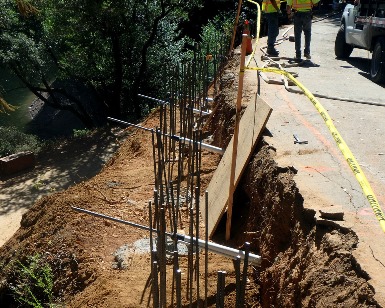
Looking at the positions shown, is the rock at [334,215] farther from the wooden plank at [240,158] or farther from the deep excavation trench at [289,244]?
the wooden plank at [240,158]

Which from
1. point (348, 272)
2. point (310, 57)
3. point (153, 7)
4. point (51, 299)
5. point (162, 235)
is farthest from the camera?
point (153, 7)

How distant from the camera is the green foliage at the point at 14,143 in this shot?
15484 mm

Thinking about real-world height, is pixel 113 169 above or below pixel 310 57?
below

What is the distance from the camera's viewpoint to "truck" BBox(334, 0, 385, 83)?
9531 mm

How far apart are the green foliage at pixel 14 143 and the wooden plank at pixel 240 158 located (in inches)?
404

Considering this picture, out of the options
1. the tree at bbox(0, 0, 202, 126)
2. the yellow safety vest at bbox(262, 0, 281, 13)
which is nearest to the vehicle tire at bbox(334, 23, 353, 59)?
the yellow safety vest at bbox(262, 0, 281, 13)

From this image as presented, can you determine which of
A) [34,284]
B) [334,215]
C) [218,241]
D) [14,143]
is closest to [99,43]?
[14,143]

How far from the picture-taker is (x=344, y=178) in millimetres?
5109

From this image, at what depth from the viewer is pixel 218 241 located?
229 inches

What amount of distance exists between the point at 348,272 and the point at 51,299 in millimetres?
3615

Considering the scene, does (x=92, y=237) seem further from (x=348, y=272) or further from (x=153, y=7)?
(x=153, y=7)

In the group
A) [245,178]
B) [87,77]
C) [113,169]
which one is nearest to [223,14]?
[87,77]

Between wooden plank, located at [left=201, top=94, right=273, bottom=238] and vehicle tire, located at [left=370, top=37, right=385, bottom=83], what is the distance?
409 cm

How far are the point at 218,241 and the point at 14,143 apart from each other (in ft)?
39.0
